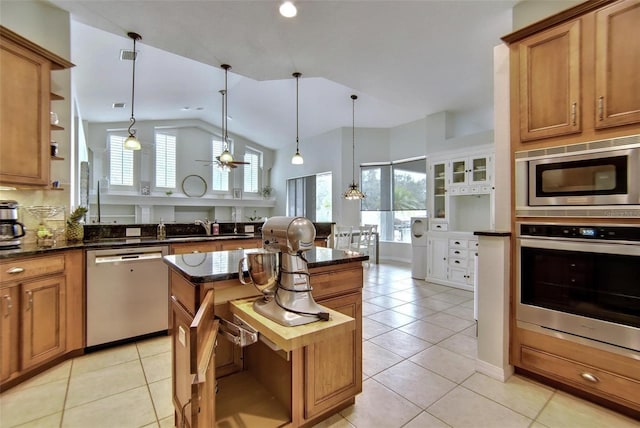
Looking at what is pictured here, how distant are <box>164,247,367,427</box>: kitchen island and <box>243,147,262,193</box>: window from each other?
7530 mm

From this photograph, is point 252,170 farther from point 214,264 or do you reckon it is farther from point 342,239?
point 214,264

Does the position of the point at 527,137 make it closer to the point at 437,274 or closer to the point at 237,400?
the point at 237,400

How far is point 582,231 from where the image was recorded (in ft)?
6.02

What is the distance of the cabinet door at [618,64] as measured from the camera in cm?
167

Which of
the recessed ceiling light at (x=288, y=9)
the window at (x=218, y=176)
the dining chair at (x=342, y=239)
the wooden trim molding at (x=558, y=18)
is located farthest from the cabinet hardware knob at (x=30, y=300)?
the window at (x=218, y=176)

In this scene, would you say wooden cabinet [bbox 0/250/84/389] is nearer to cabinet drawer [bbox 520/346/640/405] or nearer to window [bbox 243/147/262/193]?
cabinet drawer [bbox 520/346/640/405]

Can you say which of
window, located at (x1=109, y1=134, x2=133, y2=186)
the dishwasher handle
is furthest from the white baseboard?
window, located at (x1=109, y1=134, x2=133, y2=186)

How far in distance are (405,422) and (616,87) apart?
2.34 m

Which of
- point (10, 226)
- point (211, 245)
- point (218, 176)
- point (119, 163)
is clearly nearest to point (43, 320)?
point (10, 226)

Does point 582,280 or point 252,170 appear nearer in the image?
point 582,280

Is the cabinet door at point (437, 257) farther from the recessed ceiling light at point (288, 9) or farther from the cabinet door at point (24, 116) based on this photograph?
the cabinet door at point (24, 116)

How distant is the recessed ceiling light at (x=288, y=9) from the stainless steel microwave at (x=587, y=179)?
2.15 m

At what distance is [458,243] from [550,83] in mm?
3061

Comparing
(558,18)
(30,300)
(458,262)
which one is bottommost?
(458,262)
